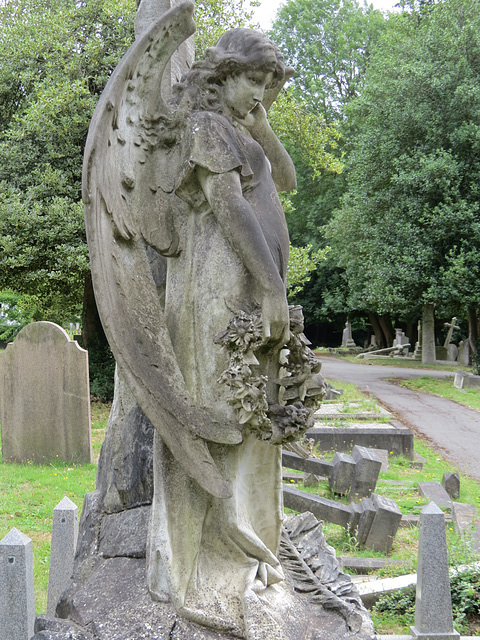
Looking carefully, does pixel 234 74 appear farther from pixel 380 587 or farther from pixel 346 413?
pixel 346 413

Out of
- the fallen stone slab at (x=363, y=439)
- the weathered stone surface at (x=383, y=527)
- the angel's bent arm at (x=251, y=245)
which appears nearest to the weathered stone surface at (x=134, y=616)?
the angel's bent arm at (x=251, y=245)

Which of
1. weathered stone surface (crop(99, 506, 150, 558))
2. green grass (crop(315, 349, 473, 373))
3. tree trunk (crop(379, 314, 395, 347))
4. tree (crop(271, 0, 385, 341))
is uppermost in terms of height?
tree (crop(271, 0, 385, 341))

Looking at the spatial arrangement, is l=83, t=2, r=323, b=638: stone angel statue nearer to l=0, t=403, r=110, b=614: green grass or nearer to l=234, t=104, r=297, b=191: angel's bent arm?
l=234, t=104, r=297, b=191: angel's bent arm

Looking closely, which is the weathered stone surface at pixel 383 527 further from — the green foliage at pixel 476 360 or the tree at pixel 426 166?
the green foliage at pixel 476 360

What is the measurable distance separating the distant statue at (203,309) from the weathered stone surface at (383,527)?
3.07m

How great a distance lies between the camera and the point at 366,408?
11.8 metres

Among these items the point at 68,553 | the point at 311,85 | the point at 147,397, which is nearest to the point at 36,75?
the point at 68,553

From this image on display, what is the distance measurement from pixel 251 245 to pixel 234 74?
0.81 m

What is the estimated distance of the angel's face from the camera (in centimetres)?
280

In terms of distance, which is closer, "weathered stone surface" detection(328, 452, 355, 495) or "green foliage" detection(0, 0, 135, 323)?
"weathered stone surface" detection(328, 452, 355, 495)

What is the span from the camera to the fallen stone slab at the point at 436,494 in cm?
670

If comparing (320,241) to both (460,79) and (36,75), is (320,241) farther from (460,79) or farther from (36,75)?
(36,75)

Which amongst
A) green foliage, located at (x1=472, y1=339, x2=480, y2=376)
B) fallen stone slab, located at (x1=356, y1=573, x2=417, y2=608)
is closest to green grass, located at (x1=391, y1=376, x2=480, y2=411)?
green foliage, located at (x1=472, y1=339, x2=480, y2=376)

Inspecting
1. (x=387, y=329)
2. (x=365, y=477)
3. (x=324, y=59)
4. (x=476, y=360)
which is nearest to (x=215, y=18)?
(x=365, y=477)
